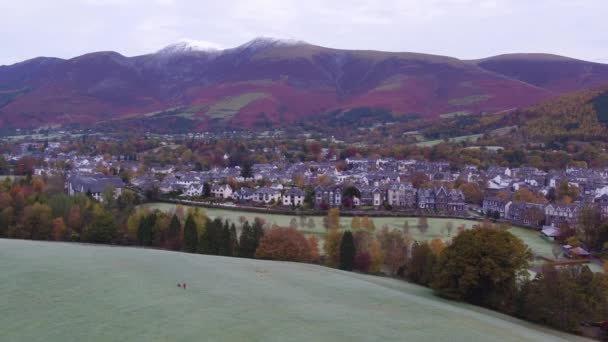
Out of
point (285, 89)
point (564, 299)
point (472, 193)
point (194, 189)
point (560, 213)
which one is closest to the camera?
point (564, 299)

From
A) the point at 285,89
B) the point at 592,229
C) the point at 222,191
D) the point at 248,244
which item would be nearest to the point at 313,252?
the point at 248,244

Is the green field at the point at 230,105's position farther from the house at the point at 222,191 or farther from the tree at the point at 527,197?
the tree at the point at 527,197

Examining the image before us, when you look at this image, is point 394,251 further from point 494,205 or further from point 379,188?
point 379,188

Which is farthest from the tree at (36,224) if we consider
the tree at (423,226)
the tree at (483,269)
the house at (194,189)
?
the tree at (423,226)

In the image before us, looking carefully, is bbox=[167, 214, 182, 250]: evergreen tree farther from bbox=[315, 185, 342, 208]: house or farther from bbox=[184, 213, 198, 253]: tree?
bbox=[315, 185, 342, 208]: house

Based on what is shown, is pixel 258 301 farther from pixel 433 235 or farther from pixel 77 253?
pixel 433 235

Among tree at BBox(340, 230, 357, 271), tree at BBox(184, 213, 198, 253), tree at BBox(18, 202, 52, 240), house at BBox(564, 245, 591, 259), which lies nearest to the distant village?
house at BBox(564, 245, 591, 259)

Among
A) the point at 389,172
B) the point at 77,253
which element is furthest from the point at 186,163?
the point at 77,253
